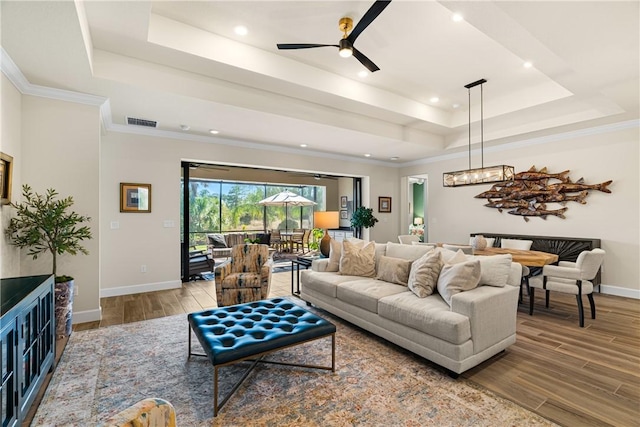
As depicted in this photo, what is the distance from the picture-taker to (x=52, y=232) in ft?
10.3

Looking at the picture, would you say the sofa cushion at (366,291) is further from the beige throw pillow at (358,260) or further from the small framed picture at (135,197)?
the small framed picture at (135,197)

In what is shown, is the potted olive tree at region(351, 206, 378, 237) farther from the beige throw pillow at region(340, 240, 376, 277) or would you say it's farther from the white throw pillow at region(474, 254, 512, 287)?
the white throw pillow at region(474, 254, 512, 287)

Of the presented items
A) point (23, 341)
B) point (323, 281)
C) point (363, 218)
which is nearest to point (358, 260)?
point (323, 281)

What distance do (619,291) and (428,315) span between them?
14.6 ft

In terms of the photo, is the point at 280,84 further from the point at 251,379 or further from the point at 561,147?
the point at 561,147

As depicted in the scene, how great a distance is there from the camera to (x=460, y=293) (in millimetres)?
2582

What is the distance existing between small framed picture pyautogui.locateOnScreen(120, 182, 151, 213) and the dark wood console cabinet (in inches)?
105

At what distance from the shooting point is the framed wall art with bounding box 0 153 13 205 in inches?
108

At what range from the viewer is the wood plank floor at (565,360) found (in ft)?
6.68

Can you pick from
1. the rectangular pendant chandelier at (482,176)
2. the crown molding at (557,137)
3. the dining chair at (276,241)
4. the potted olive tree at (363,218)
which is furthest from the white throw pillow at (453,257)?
the dining chair at (276,241)

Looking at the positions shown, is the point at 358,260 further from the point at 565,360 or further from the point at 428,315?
the point at 565,360

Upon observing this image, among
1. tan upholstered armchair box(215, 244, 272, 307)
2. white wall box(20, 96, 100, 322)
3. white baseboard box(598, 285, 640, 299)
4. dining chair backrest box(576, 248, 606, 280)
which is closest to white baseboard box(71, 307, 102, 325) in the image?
white wall box(20, 96, 100, 322)

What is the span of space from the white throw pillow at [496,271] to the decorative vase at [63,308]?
406cm

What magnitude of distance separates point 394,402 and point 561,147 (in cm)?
550
